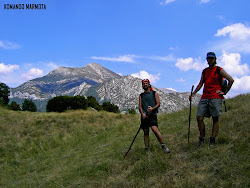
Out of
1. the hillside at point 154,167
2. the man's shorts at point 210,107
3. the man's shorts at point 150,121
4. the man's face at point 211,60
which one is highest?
the man's face at point 211,60

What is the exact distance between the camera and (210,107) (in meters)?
6.17

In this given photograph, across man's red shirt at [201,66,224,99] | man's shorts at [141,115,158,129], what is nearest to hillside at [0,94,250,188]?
man's shorts at [141,115,158,129]

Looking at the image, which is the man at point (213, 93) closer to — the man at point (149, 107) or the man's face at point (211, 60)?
the man's face at point (211, 60)

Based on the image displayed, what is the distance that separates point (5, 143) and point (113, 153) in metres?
9.33

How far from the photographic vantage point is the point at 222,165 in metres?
4.80

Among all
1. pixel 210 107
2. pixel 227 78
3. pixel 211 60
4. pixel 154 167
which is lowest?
pixel 154 167

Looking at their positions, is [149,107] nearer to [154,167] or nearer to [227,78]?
[154,167]

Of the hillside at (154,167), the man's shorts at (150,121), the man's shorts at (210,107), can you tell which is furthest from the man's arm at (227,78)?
the man's shorts at (150,121)

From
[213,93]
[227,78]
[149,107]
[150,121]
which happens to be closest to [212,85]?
[213,93]

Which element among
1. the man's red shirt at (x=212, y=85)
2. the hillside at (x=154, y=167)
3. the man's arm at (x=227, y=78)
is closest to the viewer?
the hillside at (x=154, y=167)

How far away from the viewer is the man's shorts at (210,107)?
604cm

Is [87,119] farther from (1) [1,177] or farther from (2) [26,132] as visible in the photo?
(1) [1,177]

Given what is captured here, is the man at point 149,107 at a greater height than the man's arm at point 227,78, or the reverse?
the man's arm at point 227,78

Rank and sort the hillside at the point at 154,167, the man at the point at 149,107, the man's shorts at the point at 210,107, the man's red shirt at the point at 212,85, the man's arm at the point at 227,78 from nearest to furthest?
1. the hillside at the point at 154,167
2. the man's arm at the point at 227,78
3. the man's shorts at the point at 210,107
4. the man's red shirt at the point at 212,85
5. the man at the point at 149,107
